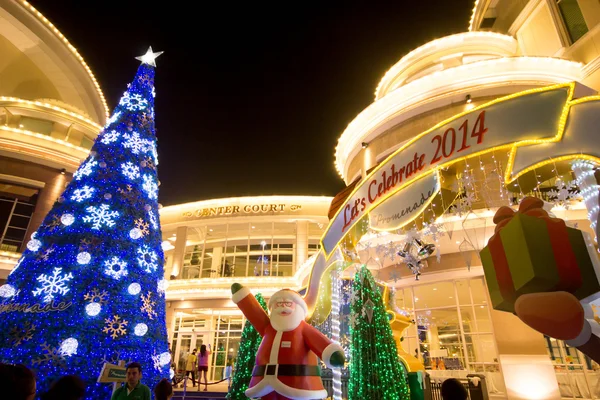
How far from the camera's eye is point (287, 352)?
195 inches

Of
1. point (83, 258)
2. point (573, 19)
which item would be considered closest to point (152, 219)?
point (83, 258)

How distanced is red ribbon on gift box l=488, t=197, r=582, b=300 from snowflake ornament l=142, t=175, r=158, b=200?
5418 millimetres

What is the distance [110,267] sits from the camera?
17.1 feet

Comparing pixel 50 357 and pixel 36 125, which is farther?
pixel 36 125

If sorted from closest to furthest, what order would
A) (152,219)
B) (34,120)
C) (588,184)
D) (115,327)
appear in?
(588,184) → (115,327) → (152,219) → (34,120)

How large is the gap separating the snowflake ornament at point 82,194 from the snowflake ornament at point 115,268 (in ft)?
4.00

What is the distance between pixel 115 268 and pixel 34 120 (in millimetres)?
19013

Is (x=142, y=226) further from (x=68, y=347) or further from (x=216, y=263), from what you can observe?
(x=216, y=263)

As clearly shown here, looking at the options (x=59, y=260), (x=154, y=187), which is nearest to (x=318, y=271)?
(x=154, y=187)

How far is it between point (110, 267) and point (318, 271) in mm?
3349

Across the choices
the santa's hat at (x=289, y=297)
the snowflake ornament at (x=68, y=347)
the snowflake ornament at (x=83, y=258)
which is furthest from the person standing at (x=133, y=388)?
the santa's hat at (x=289, y=297)

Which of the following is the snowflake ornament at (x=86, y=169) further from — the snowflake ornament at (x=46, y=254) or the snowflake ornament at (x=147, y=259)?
the snowflake ornament at (x=147, y=259)

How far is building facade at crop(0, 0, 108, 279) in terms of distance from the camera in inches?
682

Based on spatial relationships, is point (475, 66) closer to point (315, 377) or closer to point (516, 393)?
point (516, 393)
